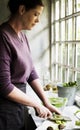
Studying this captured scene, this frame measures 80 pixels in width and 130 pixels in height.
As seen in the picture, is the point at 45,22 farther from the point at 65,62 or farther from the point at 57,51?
the point at 65,62

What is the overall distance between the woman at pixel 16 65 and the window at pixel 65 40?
792 millimetres

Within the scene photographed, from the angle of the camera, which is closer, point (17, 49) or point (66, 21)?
point (17, 49)

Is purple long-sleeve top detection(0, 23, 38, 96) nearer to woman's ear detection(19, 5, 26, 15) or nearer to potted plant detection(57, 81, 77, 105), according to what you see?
woman's ear detection(19, 5, 26, 15)

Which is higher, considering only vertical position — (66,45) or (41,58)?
(66,45)

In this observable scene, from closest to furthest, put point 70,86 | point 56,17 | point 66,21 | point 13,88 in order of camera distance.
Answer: point 13,88, point 70,86, point 66,21, point 56,17

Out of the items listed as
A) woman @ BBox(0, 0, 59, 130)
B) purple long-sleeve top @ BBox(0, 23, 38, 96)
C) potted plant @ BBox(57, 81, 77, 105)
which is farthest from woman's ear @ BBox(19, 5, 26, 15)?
potted plant @ BBox(57, 81, 77, 105)

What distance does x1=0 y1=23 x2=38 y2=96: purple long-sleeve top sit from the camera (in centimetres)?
145

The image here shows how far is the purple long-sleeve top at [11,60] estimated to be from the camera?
1.45m

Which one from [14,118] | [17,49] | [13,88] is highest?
[17,49]

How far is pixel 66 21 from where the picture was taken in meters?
2.71

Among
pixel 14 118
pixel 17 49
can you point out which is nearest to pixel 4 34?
pixel 17 49

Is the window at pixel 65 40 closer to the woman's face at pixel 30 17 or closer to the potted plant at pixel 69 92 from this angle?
the potted plant at pixel 69 92

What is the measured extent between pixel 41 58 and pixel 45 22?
A: 0.42 metres

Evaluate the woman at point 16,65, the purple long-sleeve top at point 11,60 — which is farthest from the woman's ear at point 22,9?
the purple long-sleeve top at point 11,60
